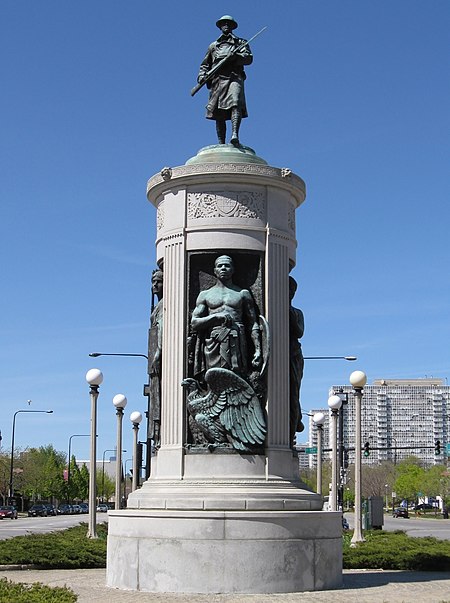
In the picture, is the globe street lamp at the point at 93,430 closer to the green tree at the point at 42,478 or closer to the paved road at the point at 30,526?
the paved road at the point at 30,526

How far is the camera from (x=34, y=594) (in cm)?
1364

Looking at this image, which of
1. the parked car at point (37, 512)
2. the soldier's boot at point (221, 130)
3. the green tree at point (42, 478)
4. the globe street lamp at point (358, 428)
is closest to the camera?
the soldier's boot at point (221, 130)

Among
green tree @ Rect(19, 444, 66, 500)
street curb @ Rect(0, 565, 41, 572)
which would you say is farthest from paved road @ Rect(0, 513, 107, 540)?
green tree @ Rect(19, 444, 66, 500)

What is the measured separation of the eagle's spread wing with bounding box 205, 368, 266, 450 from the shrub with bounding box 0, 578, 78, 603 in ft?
11.6

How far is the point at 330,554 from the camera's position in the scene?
52.1 ft

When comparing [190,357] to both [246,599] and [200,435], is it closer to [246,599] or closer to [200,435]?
[200,435]

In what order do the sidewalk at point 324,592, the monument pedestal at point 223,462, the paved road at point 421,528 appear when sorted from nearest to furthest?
1. the sidewalk at point 324,592
2. the monument pedestal at point 223,462
3. the paved road at point 421,528

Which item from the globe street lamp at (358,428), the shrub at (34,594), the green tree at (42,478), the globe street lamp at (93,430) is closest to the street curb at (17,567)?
the shrub at (34,594)

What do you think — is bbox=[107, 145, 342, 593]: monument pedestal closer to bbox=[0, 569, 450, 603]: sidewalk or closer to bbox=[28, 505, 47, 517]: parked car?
bbox=[0, 569, 450, 603]: sidewalk

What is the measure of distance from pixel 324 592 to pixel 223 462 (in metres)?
2.53

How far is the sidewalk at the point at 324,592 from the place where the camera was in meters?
14.2

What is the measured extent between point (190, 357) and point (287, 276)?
216 cm

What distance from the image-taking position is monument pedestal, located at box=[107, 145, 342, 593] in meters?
15.0

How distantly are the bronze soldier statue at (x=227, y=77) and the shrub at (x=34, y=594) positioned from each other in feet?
27.0
